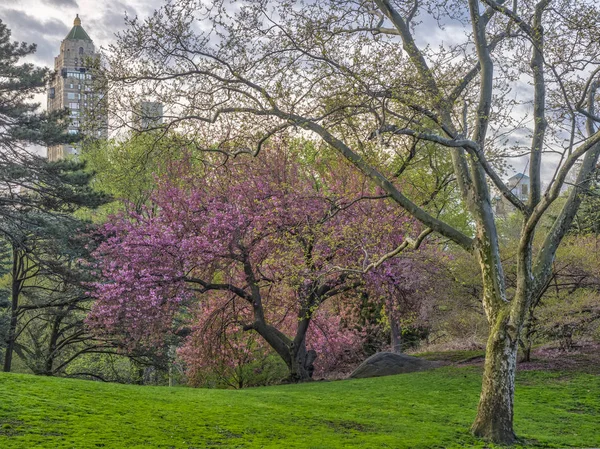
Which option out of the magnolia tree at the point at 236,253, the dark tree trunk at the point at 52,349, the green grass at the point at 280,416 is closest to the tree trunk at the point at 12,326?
the dark tree trunk at the point at 52,349

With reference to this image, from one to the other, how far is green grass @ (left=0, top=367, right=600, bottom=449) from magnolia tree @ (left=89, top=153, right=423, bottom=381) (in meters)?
3.76

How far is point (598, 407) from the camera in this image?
35.6 feet

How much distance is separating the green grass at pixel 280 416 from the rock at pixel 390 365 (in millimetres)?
2886

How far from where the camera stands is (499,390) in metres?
8.30

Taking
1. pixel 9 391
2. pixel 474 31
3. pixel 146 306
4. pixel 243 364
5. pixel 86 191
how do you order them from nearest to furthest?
pixel 9 391, pixel 474 31, pixel 146 306, pixel 243 364, pixel 86 191

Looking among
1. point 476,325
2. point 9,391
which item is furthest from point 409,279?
point 9,391

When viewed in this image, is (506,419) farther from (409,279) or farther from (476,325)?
(476,325)

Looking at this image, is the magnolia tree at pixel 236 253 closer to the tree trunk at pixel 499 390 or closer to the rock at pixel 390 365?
the rock at pixel 390 365

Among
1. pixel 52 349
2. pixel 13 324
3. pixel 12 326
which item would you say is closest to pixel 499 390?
pixel 52 349

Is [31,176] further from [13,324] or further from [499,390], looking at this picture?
[499,390]

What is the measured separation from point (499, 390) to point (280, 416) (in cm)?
318

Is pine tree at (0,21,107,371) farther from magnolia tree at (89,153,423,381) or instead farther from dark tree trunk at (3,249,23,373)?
magnolia tree at (89,153,423,381)

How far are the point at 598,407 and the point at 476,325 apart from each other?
347 inches

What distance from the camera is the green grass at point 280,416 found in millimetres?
6895
